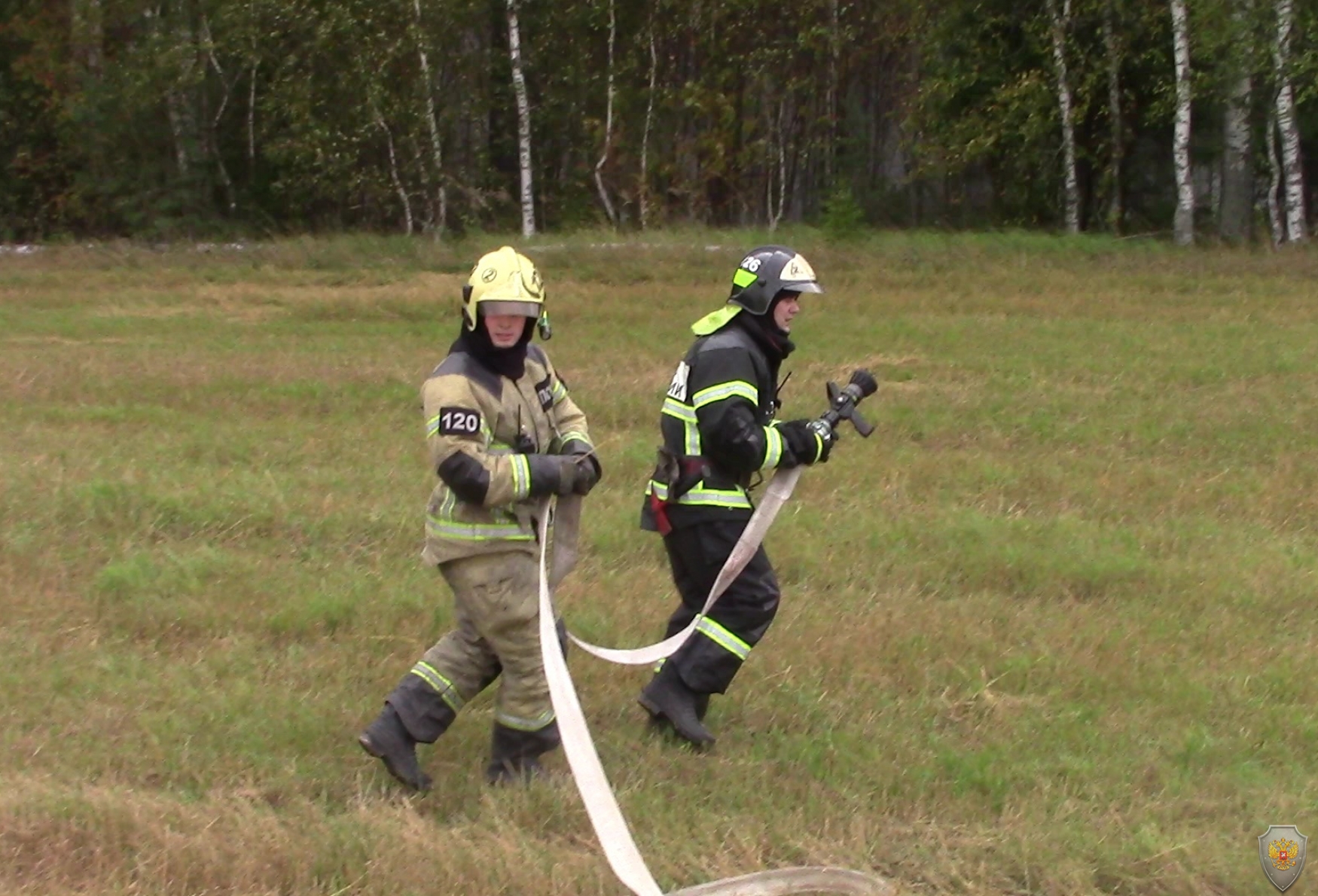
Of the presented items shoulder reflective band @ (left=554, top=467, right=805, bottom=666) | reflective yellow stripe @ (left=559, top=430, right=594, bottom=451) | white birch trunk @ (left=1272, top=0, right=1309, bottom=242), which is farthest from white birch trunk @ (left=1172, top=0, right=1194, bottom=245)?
reflective yellow stripe @ (left=559, top=430, right=594, bottom=451)

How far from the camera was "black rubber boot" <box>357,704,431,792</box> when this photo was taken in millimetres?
4836

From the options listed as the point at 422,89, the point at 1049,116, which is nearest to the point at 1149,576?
the point at 1049,116

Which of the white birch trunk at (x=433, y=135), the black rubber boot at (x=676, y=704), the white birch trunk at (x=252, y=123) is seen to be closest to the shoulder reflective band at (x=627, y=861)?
the black rubber boot at (x=676, y=704)

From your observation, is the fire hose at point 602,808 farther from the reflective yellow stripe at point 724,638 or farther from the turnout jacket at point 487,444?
the reflective yellow stripe at point 724,638

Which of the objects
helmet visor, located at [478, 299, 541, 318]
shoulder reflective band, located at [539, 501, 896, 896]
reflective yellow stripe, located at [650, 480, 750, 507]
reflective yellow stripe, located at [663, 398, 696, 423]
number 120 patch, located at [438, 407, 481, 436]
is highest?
helmet visor, located at [478, 299, 541, 318]

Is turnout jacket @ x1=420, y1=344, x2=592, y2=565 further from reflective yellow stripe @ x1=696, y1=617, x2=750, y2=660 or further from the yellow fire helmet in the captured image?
reflective yellow stripe @ x1=696, y1=617, x2=750, y2=660

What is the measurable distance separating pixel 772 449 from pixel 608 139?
2773cm

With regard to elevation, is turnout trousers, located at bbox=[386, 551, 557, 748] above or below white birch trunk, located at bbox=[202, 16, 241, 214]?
below

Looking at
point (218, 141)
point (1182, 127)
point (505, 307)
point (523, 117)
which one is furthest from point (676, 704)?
point (218, 141)

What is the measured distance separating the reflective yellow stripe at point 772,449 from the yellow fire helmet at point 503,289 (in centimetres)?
93

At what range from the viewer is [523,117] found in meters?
29.5

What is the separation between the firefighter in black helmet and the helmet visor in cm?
78

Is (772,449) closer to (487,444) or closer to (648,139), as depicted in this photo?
(487,444)

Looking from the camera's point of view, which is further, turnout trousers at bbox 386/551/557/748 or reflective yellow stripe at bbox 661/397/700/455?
reflective yellow stripe at bbox 661/397/700/455
